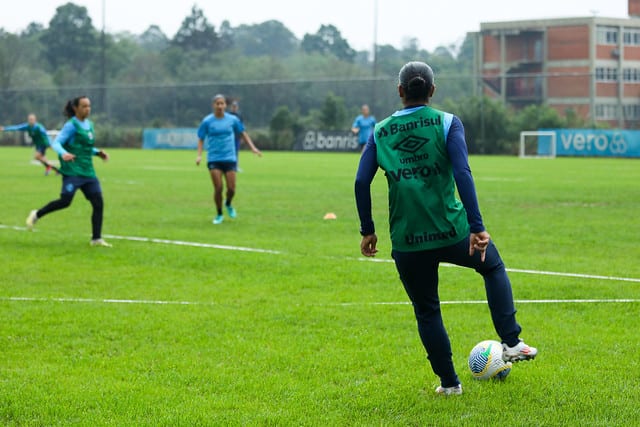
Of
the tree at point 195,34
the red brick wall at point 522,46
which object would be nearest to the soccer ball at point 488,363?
the red brick wall at point 522,46

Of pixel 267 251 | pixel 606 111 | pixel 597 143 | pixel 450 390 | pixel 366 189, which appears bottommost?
pixel 450 390

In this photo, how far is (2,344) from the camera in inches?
280

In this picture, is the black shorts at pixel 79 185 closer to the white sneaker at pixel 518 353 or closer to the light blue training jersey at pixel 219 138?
the light blue training jersey at pixel 219 138

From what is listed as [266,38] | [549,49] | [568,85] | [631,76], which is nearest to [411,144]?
[631,76]

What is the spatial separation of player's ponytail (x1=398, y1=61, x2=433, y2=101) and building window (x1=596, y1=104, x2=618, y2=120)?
38432 millimetres

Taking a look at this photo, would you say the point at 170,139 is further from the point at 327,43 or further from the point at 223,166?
the point at 327,43

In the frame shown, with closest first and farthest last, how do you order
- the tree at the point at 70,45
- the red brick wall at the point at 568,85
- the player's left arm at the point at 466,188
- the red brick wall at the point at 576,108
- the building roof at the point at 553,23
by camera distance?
1. the player's left arm at the point at 466,188
2. the red brick wall at the point at 576,108
3. the red brick wall at the point at 568,85
4. the building roof at the point at 553,23
5. the tree at the point at 70,45

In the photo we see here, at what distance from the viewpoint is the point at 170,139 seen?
56.7 metres

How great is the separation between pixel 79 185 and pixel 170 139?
4425cm

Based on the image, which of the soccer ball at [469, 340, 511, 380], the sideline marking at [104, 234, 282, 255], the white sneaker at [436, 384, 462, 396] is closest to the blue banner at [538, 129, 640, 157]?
the sideline marking at [104, 234, 282, 255]

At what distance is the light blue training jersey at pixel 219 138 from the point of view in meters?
15.7

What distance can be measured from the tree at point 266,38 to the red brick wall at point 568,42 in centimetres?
8496

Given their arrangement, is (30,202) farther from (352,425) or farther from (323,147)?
Result: (323,147)

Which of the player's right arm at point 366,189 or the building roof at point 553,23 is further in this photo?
the building roof at point 553,23
